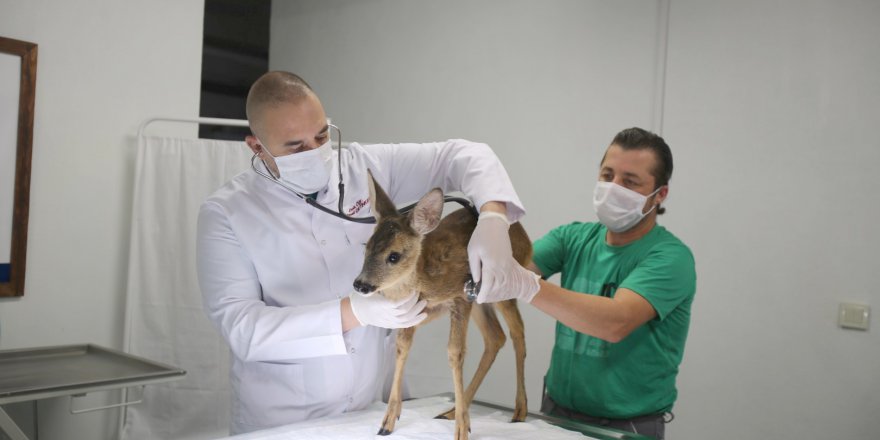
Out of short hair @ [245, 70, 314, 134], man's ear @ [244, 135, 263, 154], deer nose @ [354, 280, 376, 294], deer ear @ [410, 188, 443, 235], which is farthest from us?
man's ear @ [244, 135, 263, 154]

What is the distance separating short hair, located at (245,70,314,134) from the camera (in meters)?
1.78

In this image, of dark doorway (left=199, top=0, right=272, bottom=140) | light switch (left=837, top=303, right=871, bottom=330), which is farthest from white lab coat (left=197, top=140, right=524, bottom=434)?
dark doorway (left=199, top=0, right=272, bottom=140)

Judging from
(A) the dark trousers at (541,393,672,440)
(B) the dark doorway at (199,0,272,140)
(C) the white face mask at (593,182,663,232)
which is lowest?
(A) the dark trousers at (541,393,672,440)

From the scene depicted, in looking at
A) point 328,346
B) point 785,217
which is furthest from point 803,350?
point 328,346

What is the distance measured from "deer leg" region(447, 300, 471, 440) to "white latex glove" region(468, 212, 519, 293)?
161 millimetres

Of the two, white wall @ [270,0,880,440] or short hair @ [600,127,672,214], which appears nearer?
short hair @ [600,127,672,214]

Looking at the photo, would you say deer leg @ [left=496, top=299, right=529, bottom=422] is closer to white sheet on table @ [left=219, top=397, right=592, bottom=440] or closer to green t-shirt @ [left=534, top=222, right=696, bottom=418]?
white sheet on table @ [left=219, top=397, right=592, bottom=440]

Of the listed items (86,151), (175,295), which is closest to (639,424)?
(175,295)

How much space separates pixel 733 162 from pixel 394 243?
2.48 m

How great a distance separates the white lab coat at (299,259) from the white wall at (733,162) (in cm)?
146

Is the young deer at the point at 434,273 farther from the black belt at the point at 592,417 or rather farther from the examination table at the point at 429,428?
the black belt at the point at 592,417

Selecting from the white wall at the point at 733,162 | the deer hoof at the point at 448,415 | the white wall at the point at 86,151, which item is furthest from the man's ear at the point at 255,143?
the white wall at the point at 733,162

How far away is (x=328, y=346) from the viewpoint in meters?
1.82

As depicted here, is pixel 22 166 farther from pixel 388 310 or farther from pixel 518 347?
pixel 518 347
